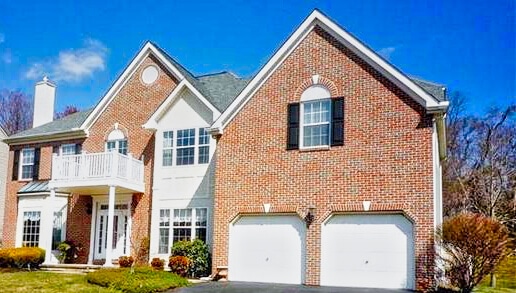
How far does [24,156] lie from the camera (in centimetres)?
2852

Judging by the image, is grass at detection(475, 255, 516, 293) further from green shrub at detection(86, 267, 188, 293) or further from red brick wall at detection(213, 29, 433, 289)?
green shrub at detection(86, 267, 188, 293)

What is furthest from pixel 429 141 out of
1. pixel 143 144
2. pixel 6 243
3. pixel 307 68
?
pixel 6 243

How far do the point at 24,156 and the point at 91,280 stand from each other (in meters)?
12.7

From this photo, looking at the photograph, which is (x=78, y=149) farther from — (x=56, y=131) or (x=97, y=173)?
(x=97, y=173)

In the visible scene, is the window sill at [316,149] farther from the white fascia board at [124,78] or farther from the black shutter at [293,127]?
the white fascia board at [124,78]

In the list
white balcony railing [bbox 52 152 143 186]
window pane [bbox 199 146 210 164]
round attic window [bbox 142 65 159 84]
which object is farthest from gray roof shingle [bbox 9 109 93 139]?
window pane [bbox 199 146 210 164]

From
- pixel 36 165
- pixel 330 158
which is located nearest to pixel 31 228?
pixel 36 165

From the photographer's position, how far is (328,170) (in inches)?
726

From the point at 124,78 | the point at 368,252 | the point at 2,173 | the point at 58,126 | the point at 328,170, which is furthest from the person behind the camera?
the point at 2,173

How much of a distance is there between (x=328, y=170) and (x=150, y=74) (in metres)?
10.9

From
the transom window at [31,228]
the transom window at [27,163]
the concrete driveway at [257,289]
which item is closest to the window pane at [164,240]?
the concrete driveway at [257,289]

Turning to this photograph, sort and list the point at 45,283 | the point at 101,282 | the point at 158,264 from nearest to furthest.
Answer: the point at 101,282 < the point at 45,283 < the point at 158,264

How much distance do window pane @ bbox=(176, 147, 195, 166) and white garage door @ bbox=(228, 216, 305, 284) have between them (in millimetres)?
4307

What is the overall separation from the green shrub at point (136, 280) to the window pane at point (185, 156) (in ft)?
18.5
